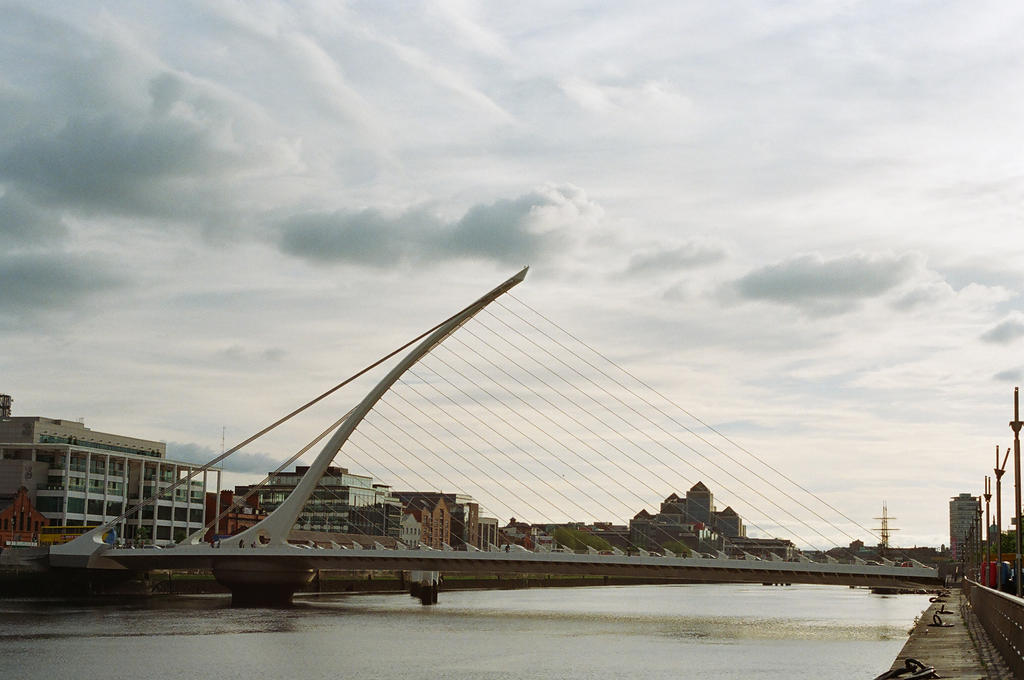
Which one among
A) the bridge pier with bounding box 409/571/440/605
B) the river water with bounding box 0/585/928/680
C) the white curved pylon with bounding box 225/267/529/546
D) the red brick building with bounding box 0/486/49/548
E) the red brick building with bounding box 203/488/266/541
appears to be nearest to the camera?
the river water with bounding box 0/585/928/680

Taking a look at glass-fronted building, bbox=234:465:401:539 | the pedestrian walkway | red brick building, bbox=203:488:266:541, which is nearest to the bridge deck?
the pedestrian walkway

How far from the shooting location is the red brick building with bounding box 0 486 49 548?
80750 mm

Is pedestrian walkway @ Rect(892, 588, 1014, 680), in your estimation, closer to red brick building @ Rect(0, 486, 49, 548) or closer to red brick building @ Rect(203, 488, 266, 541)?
red brick building @ Rect(0, 486, 49, 548)

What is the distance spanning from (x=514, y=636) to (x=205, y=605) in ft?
76.2

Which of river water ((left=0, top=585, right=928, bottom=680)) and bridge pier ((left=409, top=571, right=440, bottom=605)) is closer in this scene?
river water ((left=0, top=585, right=928, bottom=680))

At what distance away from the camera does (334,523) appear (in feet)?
409

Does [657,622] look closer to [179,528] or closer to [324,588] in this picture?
[324,588]

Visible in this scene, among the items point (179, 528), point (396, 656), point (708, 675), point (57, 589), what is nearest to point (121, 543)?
point (57, 589)

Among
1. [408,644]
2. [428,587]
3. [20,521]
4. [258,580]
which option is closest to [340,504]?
[20,521]

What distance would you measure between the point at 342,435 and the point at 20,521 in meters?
32.4

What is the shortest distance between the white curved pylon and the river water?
407 centimetres

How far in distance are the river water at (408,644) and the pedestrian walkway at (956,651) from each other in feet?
5.57

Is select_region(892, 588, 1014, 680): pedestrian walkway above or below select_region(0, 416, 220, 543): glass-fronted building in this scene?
below

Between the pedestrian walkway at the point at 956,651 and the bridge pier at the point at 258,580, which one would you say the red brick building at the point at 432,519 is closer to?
the bridge pier at the point at 258,580
